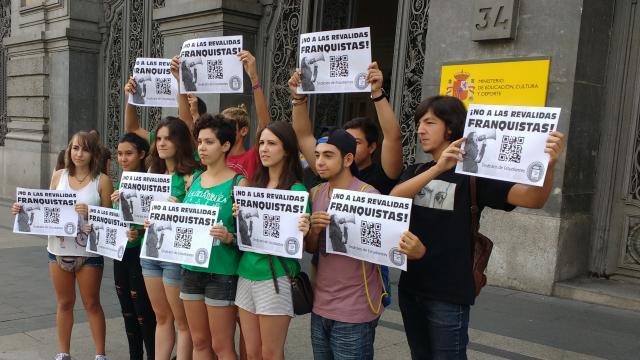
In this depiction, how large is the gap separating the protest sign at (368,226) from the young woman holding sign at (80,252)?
2.10 meters

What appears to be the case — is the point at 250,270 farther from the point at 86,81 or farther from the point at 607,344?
the point at 86,81

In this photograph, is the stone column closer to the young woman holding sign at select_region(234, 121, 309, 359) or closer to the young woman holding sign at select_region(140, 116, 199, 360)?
the young woman holding sign at select_region(140, 116, 199, 360)

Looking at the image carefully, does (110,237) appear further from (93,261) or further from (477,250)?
(477,250)

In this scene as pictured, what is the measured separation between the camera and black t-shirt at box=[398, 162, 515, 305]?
2.70m

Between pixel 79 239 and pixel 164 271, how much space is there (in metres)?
0.88

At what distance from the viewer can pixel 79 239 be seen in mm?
4082

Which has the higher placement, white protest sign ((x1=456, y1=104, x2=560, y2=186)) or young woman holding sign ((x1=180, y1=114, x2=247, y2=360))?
white protest sign ((x1=456, y1=104, x2=560, y2=186))

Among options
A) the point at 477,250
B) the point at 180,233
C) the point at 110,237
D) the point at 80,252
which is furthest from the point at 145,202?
the point at 477,250

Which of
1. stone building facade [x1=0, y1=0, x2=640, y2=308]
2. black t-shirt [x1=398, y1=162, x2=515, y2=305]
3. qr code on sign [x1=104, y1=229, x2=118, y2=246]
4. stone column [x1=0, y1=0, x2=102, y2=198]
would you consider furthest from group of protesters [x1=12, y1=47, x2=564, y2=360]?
stone column [x1=0, y1=0, x2=102, y2=198]

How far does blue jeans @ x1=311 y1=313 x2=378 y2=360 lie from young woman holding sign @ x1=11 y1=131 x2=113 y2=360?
1.99m

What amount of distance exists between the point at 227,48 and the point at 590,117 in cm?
408

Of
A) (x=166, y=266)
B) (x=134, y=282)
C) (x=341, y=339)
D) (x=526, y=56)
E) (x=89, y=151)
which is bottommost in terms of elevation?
(x=134, y=282)

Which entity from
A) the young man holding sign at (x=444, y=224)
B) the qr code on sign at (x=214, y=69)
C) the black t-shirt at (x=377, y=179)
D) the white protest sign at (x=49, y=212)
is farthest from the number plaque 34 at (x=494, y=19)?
the white protest sign at (x=49, y=212)

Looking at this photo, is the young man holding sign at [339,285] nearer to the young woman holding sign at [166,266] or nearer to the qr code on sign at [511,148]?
the qr code on sign at [511,148]
